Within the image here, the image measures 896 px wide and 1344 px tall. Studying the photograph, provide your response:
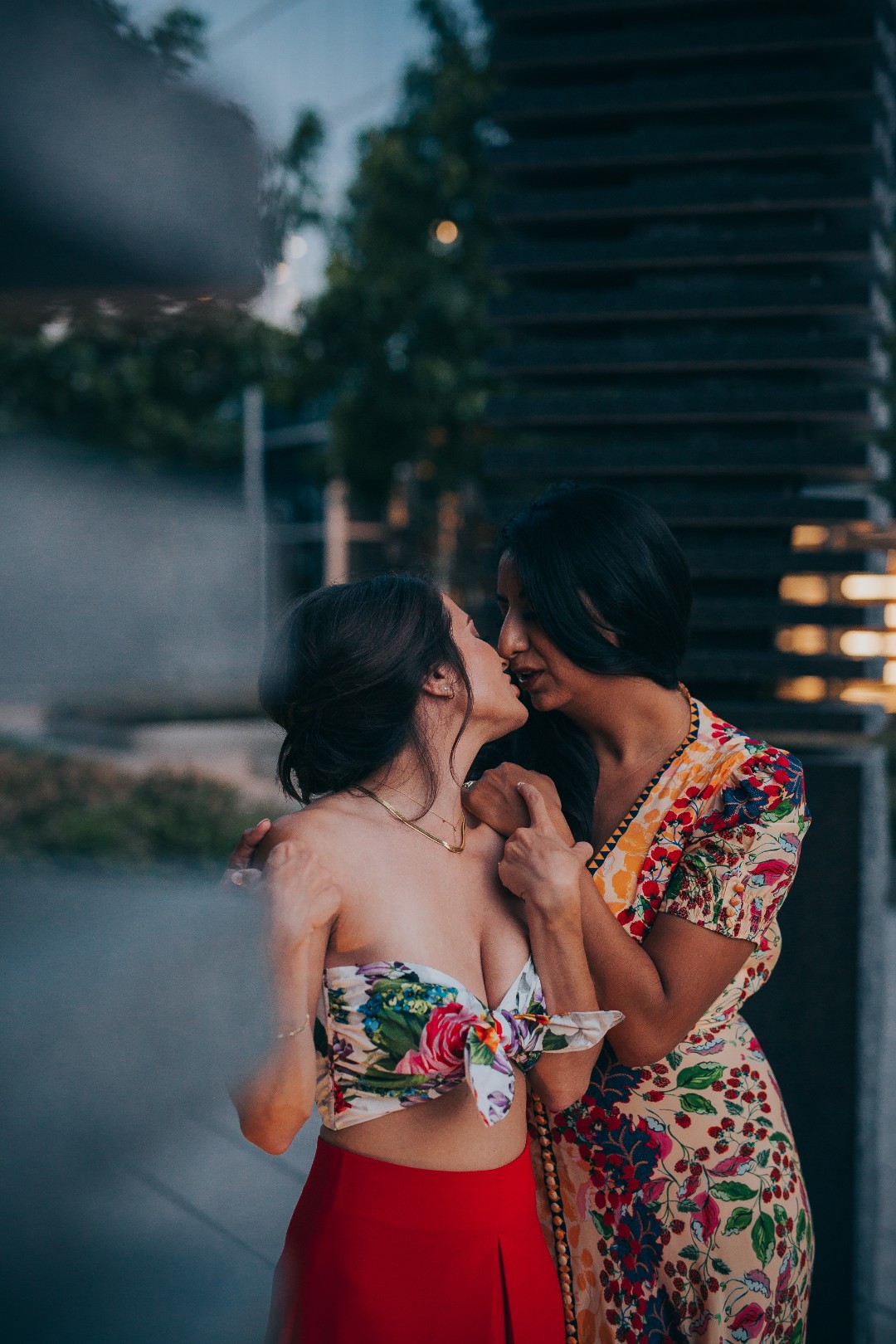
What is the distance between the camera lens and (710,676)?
2.97 meters

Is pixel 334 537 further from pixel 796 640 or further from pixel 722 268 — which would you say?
pixel 722 268

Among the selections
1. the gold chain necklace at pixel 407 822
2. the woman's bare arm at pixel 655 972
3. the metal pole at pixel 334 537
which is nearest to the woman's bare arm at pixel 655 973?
the woman's bare arm at pixel 655 972

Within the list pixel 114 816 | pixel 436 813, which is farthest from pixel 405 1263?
pixel 114 816

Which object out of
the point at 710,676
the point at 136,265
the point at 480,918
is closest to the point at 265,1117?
the point at 480,918

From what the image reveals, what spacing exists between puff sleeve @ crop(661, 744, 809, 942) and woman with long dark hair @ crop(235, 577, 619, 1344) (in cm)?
17

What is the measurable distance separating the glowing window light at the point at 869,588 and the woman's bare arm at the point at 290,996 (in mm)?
2136

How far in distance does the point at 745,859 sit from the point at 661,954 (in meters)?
0.19

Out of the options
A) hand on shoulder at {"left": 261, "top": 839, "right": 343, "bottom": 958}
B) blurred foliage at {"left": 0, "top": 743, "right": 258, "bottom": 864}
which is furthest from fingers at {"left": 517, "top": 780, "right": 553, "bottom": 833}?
blurred foliage at {"left": 0, "top": 743, "right": 258, "bottom": 864}

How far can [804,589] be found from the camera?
Result: 335cm

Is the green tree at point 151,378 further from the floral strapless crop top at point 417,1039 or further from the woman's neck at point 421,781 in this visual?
the floral strapless crop top at point 417,1039

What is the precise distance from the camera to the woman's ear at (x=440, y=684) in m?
1.69

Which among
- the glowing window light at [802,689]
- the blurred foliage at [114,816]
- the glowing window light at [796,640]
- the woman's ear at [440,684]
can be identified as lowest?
the blurred foliage at [114,816]

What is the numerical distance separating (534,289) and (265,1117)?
2491 mm

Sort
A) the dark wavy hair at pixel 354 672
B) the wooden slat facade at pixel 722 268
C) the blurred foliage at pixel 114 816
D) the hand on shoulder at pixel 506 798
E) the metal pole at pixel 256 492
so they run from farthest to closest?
the metal pole at pixel 256 492
the blurred foliage at pixel 114 816
the wooden slat facade at pixel 722 268
the hand on shoulder at pixel 506 798
the dark wavy hair at pixel 354 672
